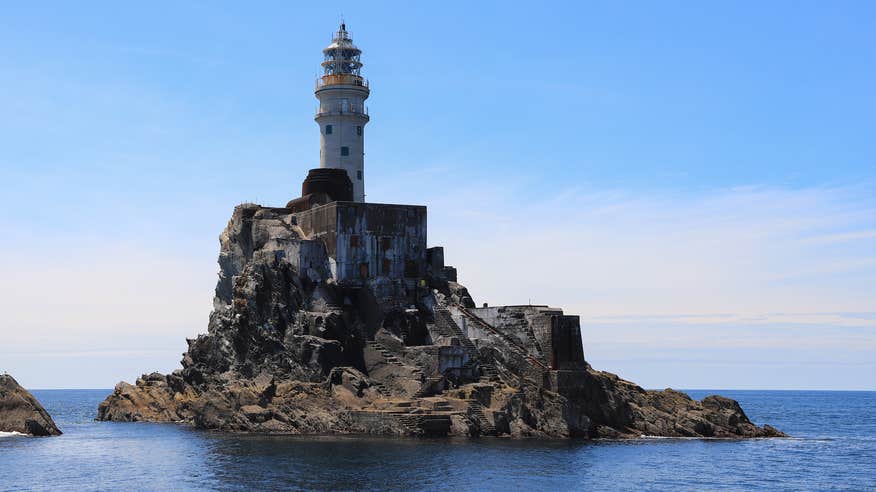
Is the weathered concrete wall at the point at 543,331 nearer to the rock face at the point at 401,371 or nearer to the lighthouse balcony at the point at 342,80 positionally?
the rock face at the point at 401,371

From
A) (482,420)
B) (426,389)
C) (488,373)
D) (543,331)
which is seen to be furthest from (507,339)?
(482,420)

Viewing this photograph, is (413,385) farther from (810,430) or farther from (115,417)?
(810,430)

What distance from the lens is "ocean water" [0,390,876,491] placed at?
39.8 metres

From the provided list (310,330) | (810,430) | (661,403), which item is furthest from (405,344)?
(810,430)

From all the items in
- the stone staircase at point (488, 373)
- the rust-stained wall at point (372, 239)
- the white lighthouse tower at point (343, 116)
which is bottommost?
the stone staircase at point (488, 373)

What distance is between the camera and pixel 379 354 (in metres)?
60.3

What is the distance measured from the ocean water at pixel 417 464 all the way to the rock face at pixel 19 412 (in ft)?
5.55

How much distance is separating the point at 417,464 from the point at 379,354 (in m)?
18.0

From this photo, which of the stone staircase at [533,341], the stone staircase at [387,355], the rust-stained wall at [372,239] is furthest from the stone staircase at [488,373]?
the rust-stained wall at [372,239]

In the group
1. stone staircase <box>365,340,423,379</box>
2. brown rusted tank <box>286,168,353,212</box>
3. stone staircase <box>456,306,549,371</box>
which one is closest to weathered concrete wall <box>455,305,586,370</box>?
stone staircase <box>456,306,549,371</box>

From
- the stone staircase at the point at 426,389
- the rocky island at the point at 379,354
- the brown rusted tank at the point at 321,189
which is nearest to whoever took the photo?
the rocky island at the point at 379,354

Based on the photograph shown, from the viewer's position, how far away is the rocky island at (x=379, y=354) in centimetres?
5506

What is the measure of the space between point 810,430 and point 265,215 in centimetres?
4516

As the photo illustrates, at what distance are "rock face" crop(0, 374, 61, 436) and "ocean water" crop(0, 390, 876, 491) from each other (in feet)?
5.55
